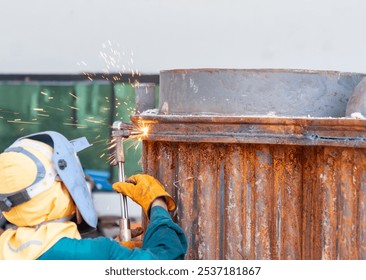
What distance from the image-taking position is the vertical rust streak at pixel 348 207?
2.16 metres

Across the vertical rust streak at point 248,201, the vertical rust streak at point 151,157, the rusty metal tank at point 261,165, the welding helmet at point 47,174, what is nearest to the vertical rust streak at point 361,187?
the rusty metal tank at point 261,165

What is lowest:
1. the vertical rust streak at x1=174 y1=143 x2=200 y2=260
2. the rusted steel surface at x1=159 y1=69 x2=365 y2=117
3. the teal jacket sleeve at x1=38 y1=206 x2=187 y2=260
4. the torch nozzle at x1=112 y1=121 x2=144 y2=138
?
the teal jacket sleeve at x1=38 y1=206 x2=187 y2=260

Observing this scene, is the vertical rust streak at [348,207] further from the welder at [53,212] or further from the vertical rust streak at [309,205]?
the welder at [53,212]

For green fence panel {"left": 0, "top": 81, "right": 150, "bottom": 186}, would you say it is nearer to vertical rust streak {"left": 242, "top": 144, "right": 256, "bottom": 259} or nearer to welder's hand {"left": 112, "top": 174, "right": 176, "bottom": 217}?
welder's hand {"left": 112, "top": 174, "right": 176, "bottom": 217}

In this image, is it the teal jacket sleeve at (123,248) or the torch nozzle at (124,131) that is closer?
the teal jacket sleeve at (123,248)

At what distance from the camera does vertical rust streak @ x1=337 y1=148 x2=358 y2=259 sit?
2.16 meters

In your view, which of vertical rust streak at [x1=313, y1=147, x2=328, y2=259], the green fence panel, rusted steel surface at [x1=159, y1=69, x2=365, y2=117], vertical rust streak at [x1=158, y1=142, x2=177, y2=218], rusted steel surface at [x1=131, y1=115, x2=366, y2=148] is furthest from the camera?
the green fence panel

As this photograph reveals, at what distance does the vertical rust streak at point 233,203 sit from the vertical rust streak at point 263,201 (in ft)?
0.20

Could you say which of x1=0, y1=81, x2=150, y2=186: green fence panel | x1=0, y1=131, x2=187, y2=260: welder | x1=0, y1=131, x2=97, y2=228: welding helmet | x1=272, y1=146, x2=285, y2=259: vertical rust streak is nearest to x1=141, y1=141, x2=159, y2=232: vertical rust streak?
x1=0, y1=131, x2=187, y2=260: welder

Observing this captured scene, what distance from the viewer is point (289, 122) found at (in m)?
2.21

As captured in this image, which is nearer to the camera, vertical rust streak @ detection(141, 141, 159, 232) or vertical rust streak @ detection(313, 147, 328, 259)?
vertical rust streak @ detection(313, 147, 328, 259)

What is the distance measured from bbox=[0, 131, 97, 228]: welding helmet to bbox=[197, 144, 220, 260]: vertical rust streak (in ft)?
1.38

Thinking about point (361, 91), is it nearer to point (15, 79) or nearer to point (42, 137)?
point (42, 137)
